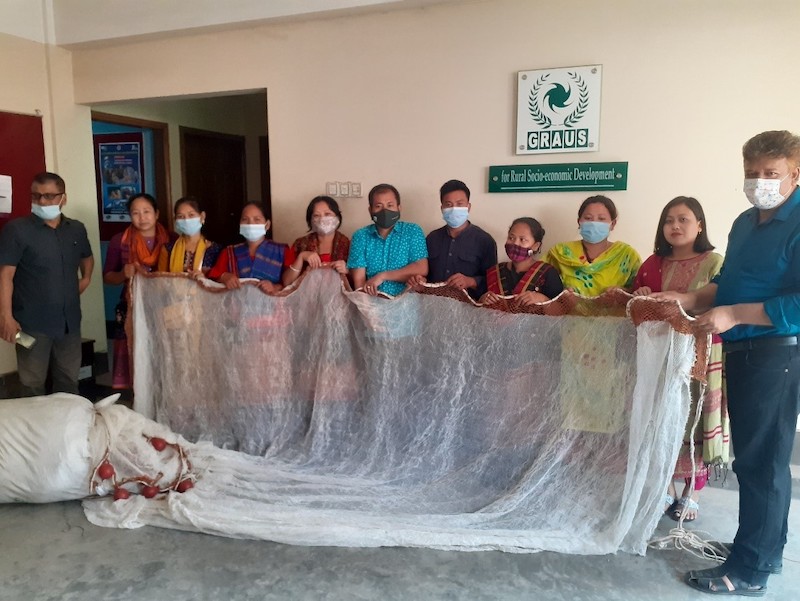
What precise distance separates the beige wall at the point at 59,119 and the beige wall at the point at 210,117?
10.9 inches

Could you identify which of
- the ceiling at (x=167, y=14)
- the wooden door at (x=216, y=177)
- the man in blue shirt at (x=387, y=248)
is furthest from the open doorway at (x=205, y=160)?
the man in blue shirt at (x=387, y=248)

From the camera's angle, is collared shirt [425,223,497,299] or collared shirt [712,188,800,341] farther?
collared shirt [425,223,497,299]

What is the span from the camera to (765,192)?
1949 mm

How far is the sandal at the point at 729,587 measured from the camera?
2.10 meters

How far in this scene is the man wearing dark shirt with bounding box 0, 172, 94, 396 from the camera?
3182 millimetres

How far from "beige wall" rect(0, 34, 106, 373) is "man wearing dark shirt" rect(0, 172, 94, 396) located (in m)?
0.79

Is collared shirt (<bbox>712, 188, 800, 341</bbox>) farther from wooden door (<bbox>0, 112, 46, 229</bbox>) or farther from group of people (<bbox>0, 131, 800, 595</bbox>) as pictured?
wooden door (<bbox>0, 112, 46, 229</bbox>)

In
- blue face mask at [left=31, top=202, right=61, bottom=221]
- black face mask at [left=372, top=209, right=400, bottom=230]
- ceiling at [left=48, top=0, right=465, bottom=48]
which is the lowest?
black face mask at [left=372, top=209, right=400, bottom=230]

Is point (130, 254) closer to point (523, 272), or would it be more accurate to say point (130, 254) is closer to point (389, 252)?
point (389, 252)

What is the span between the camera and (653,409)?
2232 mm

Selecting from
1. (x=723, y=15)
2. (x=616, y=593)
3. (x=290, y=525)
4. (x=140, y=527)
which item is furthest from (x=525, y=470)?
Answer: (x=723, y=15)

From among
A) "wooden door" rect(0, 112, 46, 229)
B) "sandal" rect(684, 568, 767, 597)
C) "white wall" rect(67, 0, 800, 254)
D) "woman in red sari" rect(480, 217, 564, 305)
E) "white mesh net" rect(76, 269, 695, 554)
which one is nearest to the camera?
"sandal" rect(684, 568, 767, 597)

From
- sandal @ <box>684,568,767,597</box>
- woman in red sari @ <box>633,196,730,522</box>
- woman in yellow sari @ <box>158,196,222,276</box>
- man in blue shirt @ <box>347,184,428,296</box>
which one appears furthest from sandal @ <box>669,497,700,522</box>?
woman in yellow sari @ <box>158,196,222,276</box>

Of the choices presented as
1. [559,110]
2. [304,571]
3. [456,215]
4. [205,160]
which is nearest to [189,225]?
[456,215]
